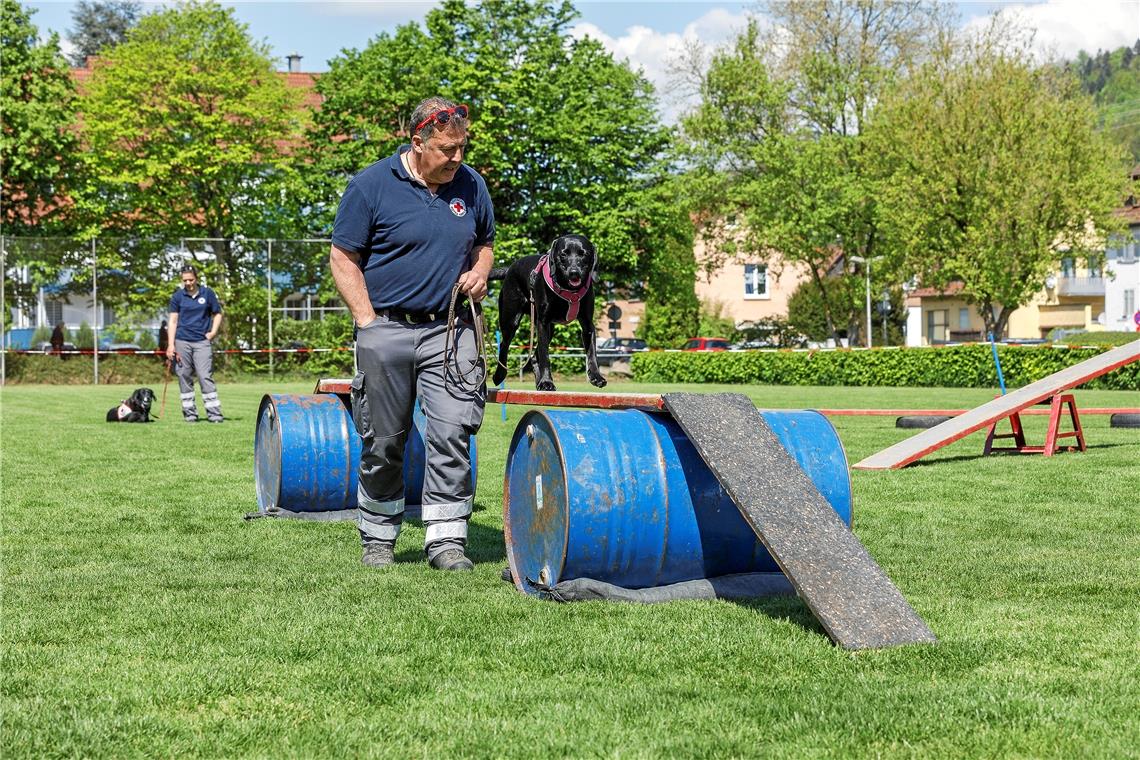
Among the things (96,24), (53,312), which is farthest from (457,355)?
(96,24)

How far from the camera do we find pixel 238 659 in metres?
4.26

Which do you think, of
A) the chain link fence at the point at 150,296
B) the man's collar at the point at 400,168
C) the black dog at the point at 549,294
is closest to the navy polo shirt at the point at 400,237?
the man's collar at the point at 400,168

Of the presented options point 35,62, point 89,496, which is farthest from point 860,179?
point 89,496

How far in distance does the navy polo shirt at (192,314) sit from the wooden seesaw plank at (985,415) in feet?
29.9

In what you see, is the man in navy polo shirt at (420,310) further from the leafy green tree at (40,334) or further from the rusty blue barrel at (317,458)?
the leafy green tree at (40,334)

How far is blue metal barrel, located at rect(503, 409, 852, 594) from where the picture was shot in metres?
5.12

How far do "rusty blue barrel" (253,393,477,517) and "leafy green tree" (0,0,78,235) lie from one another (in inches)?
1440

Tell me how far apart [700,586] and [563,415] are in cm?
95

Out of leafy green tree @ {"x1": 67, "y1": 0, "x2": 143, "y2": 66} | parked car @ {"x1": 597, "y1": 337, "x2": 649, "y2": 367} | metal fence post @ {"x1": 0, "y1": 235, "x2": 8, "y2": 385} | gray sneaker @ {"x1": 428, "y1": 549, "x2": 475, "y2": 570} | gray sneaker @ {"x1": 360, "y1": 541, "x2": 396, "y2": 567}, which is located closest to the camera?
gray sneaker @ {"x1": 428, "y1": 549, "x2": 475, "y2": 570}

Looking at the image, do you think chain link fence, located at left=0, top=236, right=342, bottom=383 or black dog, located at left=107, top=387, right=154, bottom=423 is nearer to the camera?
black dog, located at left=107, top=387, right=154, bottom=423

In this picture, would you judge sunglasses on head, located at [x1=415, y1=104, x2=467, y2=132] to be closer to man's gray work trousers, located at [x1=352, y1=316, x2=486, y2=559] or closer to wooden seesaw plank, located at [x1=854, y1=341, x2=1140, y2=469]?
man's gray work trousers, located at [x1=352, y1=316, x2=486, y2=559]

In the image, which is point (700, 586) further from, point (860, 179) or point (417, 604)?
point (860, 179)

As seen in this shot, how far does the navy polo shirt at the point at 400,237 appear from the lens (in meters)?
6.20

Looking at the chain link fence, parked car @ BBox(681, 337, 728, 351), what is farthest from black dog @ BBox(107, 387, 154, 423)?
parked car @ BBox(681, 337, 728, 351)
